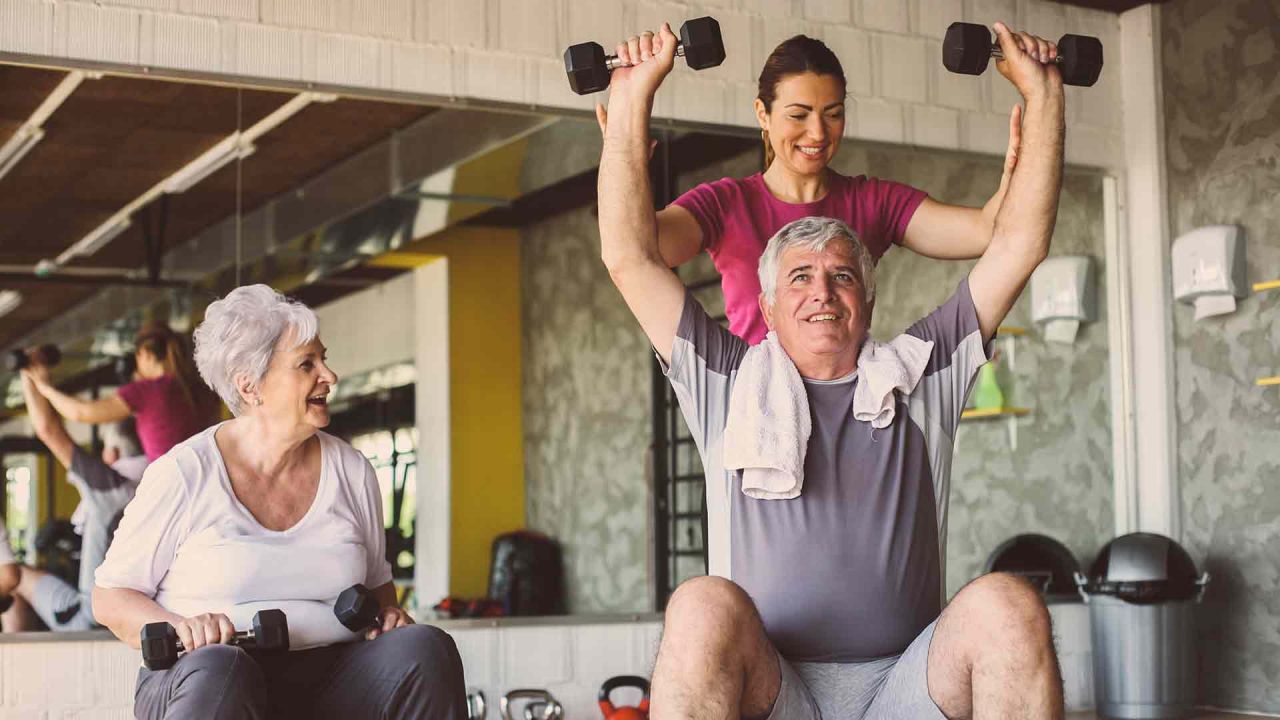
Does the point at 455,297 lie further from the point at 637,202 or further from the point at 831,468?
the point at 831,468

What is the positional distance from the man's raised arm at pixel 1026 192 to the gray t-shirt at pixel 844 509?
2.1 inches

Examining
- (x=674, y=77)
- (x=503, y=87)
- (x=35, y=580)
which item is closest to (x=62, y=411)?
(x=35, y=580)

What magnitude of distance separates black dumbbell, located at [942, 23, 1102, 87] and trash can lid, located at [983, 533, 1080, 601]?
11.8 feet

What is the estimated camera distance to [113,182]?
285 inches

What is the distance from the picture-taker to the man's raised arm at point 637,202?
2594 mm

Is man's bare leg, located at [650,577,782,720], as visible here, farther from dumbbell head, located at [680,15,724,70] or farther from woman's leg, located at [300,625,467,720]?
dumbbell head, located at [680,15,724,70]

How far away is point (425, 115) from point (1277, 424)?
11.0 ft

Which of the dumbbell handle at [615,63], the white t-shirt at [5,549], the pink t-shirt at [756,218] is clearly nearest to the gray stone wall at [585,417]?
the white t-shirt at [5,549]

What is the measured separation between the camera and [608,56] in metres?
2.58

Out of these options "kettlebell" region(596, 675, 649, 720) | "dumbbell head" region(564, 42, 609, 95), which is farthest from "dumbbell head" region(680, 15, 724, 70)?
"kettlebell" region(596, 675, 649, 720)

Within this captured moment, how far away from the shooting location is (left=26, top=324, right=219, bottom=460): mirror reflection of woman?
219 inches

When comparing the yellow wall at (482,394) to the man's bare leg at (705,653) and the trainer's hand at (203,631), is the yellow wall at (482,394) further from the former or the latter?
the man's bare leg at (705,653)

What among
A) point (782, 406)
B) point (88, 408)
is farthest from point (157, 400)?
point (782, 406)

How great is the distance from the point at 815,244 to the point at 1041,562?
12.7 ft
